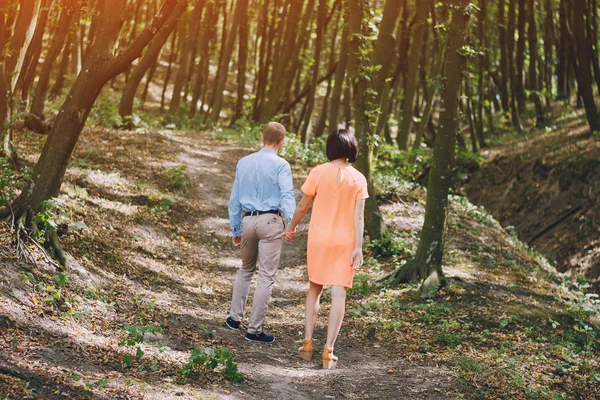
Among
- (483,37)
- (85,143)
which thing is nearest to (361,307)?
(85,143)

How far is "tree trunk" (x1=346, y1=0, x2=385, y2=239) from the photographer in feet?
38.7

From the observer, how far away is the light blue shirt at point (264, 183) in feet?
21.9

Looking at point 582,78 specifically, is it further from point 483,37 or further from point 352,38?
point 352,38

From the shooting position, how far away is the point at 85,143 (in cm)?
1611

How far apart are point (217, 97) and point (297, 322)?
18946 mm

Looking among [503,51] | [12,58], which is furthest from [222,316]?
[503,51]

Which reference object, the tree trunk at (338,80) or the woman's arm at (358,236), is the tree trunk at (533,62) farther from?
the woman's arm at (358,236)

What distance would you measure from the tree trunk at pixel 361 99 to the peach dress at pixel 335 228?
5.49m

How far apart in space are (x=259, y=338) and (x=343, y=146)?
236 centimetres

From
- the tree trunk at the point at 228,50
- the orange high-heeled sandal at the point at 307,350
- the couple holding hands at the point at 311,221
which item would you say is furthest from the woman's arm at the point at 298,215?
the tree trunk at the point at 228,50

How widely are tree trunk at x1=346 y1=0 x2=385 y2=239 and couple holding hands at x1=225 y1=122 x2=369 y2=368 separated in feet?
17.0

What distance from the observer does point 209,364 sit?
5.48 metres

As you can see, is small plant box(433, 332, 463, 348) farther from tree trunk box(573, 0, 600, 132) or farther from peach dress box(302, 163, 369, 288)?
tree trunk box(573, 0, 600, 132)

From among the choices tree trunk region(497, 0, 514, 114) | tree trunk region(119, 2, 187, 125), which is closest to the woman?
tree trunk region(119, 2, 187, 125)
